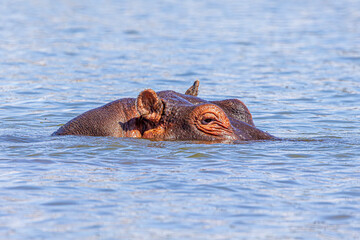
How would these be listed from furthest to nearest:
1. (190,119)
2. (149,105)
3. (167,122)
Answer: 1. (167,122)
2. (190,119)
3. (149,105)

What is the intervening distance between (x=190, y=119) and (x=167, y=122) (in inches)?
15.3

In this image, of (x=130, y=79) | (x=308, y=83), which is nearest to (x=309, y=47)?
(x=308, y=83)

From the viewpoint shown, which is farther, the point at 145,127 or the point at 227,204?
the point at 145,127

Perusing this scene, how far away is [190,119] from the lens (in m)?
10.3

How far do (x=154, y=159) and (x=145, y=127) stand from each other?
817mm

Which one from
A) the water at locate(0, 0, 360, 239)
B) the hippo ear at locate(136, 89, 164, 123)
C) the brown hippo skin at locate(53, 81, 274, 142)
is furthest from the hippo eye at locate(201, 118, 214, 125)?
the hippo ear at locate(136, 89, 164, 123)

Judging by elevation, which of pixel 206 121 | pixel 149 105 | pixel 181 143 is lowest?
pixel 181 143

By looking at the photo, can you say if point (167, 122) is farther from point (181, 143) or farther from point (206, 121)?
point (206, 121)

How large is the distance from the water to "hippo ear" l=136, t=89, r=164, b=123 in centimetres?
48

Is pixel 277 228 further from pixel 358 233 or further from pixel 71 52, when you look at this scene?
pixel 71 52

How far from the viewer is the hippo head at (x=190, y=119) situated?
10.2 m

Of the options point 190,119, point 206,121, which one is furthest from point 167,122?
point 206,121

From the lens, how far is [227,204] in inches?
313

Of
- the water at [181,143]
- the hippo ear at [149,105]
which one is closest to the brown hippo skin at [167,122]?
the hippo ear at [149,105]
